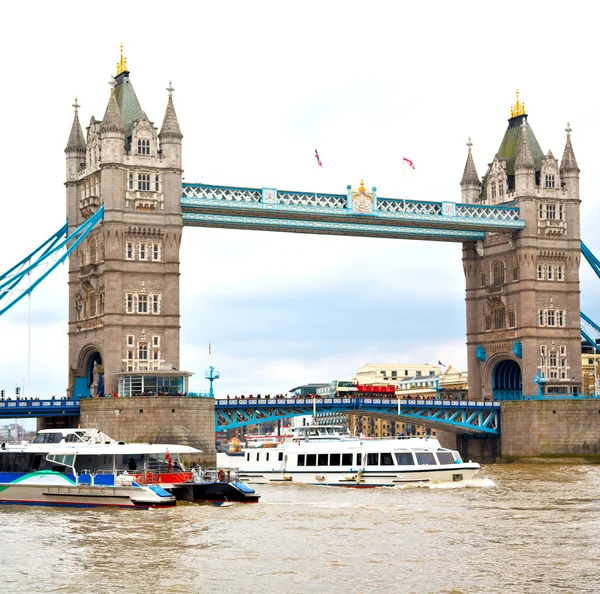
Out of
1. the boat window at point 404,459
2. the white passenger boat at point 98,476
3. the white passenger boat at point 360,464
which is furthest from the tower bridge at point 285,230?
the white passenger boat at point 98,476

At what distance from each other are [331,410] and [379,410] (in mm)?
5901

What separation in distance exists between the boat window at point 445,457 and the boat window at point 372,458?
375 centimetres

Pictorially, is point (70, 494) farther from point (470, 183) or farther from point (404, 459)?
point (470, 183)

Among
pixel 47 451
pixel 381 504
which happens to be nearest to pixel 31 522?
pixel 47 451

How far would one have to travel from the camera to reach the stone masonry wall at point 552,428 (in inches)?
4469

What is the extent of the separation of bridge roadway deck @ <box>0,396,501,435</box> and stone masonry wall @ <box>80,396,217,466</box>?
3.82 m

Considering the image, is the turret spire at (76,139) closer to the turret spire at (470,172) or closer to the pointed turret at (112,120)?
the pointed turret at (112,120)

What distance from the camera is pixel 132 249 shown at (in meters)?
103

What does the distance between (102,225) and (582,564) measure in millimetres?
66561

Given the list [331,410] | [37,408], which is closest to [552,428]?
[331,410]

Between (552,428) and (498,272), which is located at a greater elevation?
(498,272)

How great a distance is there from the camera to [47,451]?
206 feet

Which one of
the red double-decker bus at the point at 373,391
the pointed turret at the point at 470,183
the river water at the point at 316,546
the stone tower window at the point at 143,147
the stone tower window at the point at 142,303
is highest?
the pointed turret at the point at 470,183

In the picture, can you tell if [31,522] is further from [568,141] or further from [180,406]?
[568,141]
